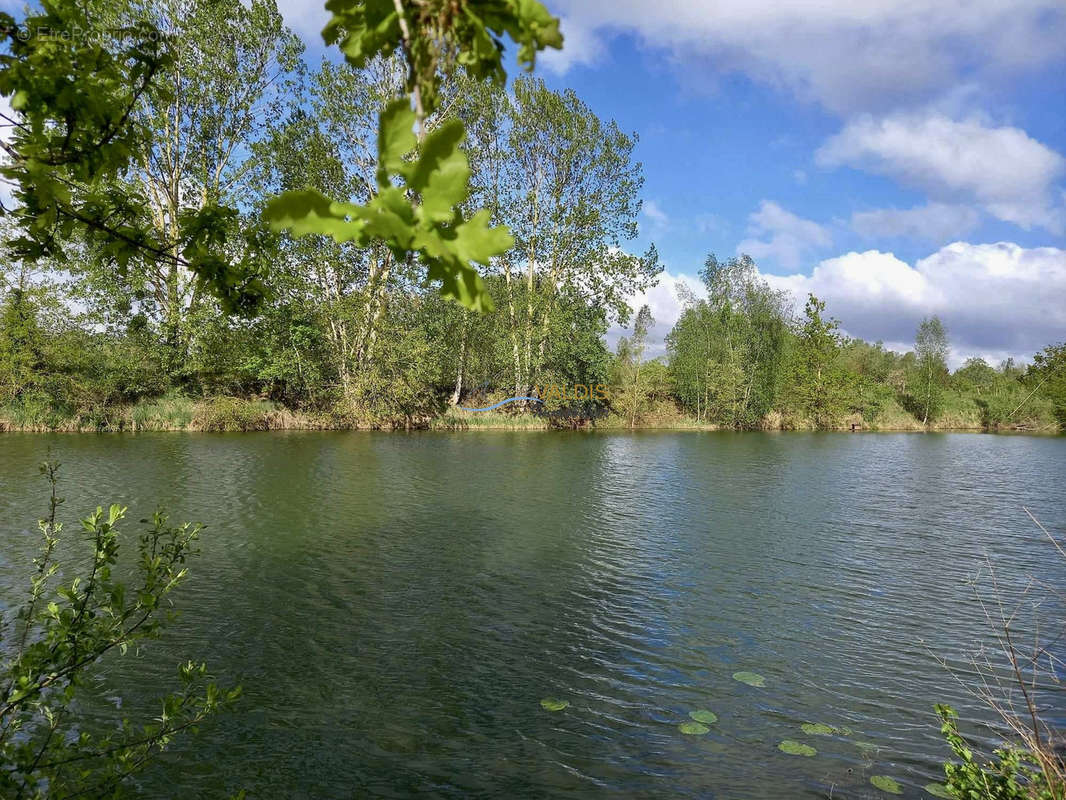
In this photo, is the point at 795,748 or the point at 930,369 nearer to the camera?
the point at 795,748

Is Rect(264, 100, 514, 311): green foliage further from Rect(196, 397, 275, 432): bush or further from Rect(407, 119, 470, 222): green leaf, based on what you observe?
Rect(196, 397, 275, 432): bush

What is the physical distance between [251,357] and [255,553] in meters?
23.4

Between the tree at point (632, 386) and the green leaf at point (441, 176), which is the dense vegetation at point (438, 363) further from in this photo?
the green leaf at point (441, 176)

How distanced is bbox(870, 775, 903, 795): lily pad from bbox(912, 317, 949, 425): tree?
55323mm

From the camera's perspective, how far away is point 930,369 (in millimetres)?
53750

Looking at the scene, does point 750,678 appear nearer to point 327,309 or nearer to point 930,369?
point 327,309

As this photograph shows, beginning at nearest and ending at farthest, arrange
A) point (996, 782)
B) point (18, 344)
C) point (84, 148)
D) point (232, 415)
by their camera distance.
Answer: point (84, 148) < point (996, 782) < point (18, 344) < point (232, 415)

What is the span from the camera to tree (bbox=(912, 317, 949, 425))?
52.6m

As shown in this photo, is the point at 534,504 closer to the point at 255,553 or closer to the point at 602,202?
the point at 255,553

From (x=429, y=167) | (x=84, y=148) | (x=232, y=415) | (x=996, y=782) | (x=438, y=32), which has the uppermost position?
(x=84, y=148)

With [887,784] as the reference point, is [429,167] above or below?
above

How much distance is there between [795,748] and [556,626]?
310cm

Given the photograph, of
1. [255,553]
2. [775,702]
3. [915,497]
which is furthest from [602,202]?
[775,702]

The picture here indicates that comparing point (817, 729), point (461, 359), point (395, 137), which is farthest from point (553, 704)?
point (461, 359)
